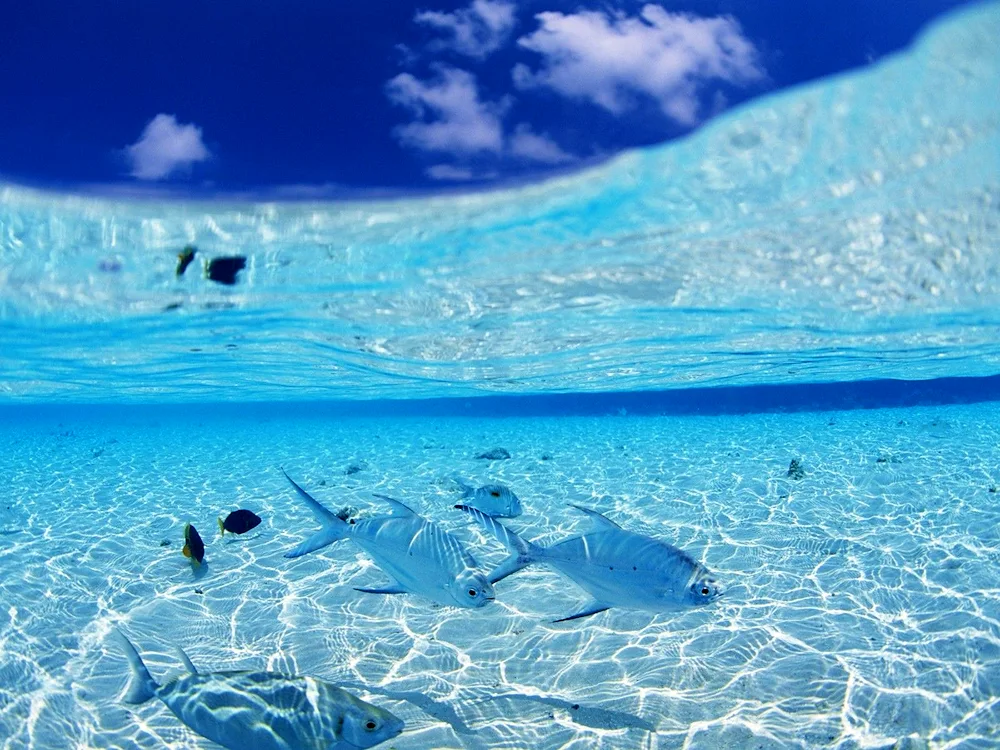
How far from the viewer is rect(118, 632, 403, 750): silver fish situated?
11.6ft

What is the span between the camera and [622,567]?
12.7 feet

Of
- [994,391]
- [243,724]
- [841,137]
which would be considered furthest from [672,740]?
[994,391]

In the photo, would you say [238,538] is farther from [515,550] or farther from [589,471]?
[589,471]

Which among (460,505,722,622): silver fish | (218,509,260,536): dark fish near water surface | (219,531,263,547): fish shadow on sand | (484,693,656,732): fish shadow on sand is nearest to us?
(460,505,722,622): silver fish

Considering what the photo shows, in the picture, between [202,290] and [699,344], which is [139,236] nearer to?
[202,290]

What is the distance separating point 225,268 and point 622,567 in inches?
437

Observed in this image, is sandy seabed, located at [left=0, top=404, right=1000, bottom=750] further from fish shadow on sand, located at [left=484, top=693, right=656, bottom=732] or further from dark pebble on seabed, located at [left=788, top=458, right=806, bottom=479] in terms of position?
dark pebble on seabed, located at [left=788, top=458, right=806, bottom=479]

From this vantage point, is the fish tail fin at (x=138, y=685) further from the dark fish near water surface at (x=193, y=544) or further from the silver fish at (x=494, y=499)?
the silver fish at (x=494, y=499)

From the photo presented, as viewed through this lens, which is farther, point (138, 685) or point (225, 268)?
point (225, 268)

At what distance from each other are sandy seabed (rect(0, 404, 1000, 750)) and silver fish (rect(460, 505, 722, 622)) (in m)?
1.97

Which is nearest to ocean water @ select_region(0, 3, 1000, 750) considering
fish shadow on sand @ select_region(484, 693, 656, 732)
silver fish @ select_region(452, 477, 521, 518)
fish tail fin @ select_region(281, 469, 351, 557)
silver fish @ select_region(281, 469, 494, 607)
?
fish shadow on sand @ select_region(484, 693, 656, 732)

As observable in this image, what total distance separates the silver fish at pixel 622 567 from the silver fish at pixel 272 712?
1.21 m

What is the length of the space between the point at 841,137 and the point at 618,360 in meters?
15.2

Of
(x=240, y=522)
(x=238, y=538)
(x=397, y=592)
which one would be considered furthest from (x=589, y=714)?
(x=238, y=538)
